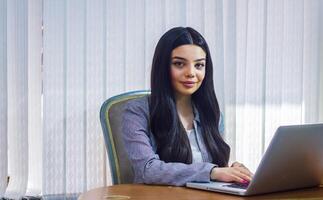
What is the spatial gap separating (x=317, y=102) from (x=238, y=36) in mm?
631

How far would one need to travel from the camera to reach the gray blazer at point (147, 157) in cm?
140

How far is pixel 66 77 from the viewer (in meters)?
2.45

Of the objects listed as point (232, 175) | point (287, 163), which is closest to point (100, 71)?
point (232, 175)

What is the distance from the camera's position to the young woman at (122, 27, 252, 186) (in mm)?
1632

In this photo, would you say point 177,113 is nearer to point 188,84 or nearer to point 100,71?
point 188,84

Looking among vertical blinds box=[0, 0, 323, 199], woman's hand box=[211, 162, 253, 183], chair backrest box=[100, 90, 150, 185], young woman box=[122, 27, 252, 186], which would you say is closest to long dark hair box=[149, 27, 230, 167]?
young woman box=[122, 27, 252, 186]

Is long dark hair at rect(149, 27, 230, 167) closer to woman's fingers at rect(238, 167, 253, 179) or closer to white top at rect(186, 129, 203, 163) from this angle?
white top at rect(186, 129, 203, 163)

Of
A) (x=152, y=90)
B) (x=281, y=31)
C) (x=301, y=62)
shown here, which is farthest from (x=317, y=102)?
(x=152, y=90)

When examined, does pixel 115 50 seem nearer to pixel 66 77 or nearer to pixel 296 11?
pixel 66 77

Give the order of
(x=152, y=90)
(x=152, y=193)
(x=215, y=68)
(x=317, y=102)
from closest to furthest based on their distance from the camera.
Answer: (x=152, y=193) < (x=152, y=90) < (x=215, y=68) < (x=317, y=102)

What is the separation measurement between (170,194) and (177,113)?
1.71ft

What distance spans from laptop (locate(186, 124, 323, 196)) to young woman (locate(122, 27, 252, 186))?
331 millimetres

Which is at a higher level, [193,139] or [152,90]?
[152,90]

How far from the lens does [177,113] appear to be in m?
1.72
